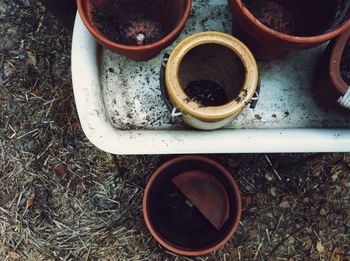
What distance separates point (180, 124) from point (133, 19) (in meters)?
0.35

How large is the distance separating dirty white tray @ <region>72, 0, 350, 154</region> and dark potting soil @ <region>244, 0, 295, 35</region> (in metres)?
0.08

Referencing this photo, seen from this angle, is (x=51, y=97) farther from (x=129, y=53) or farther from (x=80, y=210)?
(x=129, y=53)

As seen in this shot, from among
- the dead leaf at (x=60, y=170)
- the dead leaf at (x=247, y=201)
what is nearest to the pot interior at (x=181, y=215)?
the dead leaf at (x=247, y=201)

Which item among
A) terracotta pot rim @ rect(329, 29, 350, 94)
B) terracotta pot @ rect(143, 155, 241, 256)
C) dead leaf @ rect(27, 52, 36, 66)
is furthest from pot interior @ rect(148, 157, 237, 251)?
dead leaf @ rect(27, 52, 36, 66)

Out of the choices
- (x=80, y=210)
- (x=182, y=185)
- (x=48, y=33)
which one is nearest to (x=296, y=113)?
(x=182, y=185)

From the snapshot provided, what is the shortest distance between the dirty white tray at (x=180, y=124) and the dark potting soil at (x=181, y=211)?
34 cm

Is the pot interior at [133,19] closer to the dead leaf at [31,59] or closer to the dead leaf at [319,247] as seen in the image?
the dead leaf at [31,59]

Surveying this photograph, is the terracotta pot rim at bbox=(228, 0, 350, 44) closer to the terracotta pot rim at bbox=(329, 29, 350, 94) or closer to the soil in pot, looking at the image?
the terracotta pot rim at bbox=(329, 29, 350, 94)

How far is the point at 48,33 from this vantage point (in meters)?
1.60

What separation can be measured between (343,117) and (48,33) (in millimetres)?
1020

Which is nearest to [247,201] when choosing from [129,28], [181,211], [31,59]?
[181,211]

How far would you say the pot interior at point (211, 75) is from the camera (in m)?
1.20

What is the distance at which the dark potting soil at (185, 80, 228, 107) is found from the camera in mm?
1267

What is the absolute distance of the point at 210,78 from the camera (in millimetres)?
1310
